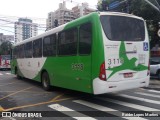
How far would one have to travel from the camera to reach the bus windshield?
359 inches

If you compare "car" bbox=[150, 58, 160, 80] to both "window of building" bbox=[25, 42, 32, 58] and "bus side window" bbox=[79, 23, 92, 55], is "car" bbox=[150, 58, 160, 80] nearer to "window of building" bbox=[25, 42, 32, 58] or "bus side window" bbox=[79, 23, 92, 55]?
"window of building" bbox=[25, 42, 32, 58]

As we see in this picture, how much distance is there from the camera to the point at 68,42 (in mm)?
10664

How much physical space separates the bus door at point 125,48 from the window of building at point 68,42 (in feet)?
5.12

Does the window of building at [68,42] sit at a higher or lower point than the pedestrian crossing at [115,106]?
higher

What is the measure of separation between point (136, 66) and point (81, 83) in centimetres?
206

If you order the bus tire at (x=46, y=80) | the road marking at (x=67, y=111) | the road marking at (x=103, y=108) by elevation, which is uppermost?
the bus tire at (x=46, y=80)

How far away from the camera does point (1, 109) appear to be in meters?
9.21

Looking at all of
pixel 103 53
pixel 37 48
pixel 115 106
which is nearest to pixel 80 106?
pixel 115 106

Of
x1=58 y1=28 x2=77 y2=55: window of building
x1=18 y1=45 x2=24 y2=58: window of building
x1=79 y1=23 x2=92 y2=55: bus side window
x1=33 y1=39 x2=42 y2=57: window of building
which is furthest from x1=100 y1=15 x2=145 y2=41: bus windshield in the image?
x1=18 y1=45 x2=24 y2=58: window of building

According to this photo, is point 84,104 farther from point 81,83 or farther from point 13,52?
point 13,52

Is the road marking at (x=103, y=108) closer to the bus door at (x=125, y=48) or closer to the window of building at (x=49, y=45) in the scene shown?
the bus door at (x=125, y=48)

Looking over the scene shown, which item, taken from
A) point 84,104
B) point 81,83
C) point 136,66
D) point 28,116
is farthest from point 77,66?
point 28,116

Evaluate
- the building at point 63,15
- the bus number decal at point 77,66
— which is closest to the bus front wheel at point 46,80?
the bus number decal at point 77,66

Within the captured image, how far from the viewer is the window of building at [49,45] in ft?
39.9
